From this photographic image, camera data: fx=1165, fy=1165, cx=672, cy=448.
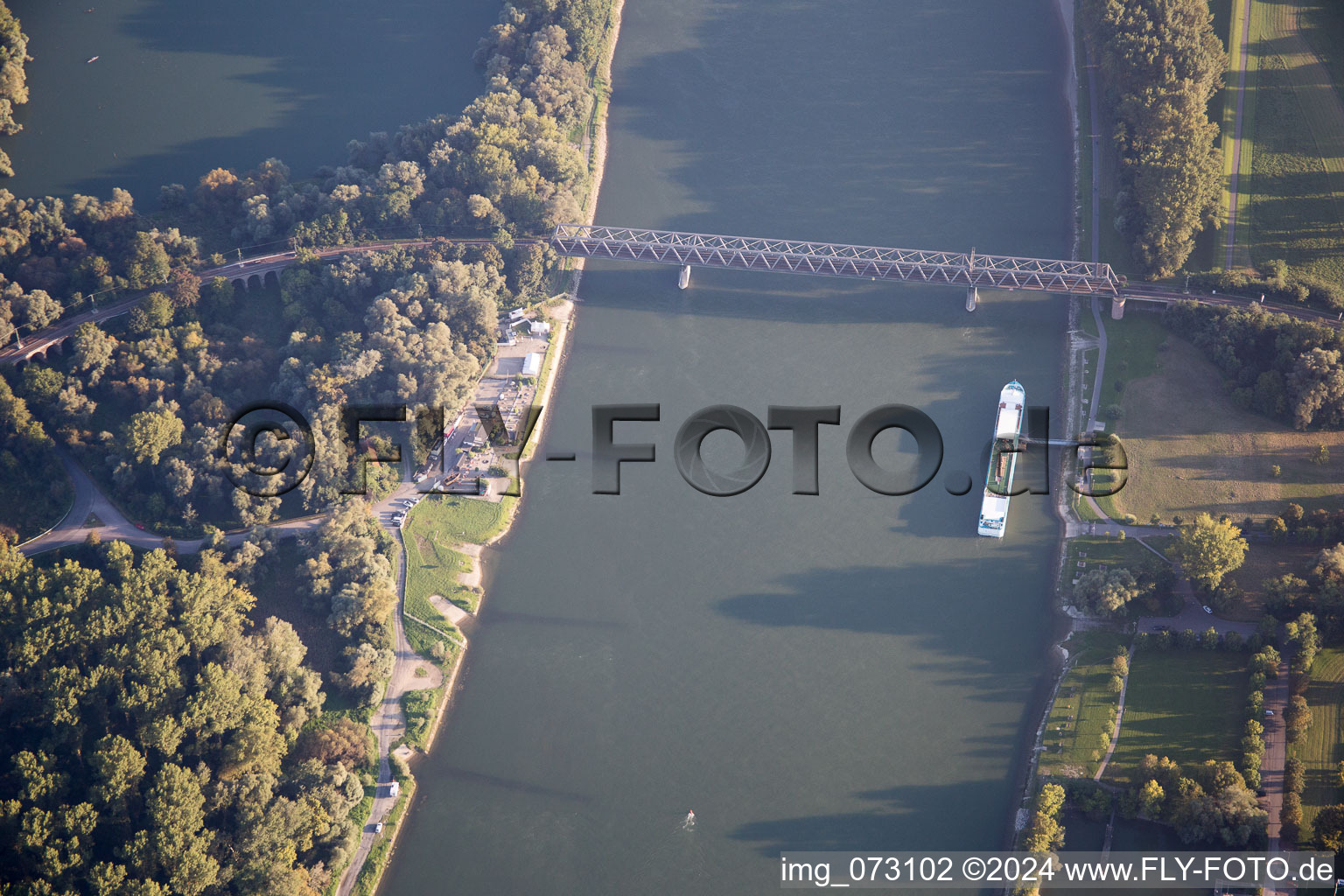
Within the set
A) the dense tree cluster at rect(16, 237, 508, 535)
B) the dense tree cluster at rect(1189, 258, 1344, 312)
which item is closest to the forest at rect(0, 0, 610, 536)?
the dense tree cluster at rect(16, 237, 508, 535)

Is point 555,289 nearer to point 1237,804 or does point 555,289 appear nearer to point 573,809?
point 573,809

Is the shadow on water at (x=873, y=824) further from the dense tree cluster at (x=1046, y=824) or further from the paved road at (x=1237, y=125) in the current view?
the paved road at (x=1237, y=125)

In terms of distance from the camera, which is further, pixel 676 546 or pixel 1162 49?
pixel 1162 49

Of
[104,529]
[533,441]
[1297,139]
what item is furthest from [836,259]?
[104,529]

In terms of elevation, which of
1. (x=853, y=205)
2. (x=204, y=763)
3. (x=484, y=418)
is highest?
(x=853, y=205)

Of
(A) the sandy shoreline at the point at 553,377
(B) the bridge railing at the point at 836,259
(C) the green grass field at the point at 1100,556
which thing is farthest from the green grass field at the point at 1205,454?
(A) the sandy shoreline at the point at 553,377

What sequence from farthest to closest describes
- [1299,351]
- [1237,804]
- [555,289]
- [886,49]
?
[886,49], [555,289], [1299,351], [1237,804]

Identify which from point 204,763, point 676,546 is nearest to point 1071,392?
point 676,546
